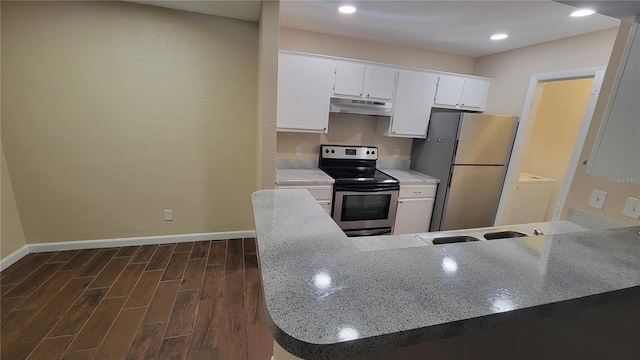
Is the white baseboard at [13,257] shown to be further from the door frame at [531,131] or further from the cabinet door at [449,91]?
the door frame at [531,131]

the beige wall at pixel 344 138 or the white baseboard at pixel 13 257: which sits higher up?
the beige wall at pixel 344 138

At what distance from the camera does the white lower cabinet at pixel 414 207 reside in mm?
2967

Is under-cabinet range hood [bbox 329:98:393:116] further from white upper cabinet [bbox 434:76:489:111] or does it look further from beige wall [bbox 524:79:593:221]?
beige wall [bbox 524:79:593:221]

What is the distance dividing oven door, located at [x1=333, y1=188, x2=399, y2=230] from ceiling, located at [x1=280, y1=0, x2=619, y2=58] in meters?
1.69

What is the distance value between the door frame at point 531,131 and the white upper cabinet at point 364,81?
59.6 inches

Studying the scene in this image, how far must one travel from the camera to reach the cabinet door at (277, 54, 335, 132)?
257 cm

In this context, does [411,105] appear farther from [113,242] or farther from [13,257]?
[13,257]

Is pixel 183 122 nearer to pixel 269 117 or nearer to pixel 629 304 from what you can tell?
pixel 269 117

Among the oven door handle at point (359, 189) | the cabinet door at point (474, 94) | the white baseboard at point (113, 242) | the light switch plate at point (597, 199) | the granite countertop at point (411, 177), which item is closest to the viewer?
the light switch plate at point (597, 199)

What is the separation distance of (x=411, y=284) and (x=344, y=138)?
8.98 ft

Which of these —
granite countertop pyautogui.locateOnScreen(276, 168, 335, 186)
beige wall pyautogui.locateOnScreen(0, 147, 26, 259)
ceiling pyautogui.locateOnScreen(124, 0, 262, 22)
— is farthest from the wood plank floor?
ceiling pyautogui.locateOnScreen(124, 0, 262, 22)

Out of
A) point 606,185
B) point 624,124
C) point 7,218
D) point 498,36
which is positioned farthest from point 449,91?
point 7,218

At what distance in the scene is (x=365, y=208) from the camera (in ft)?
9.29

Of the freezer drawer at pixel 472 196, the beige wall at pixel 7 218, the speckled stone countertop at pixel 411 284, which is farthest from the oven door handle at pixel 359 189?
the beige wall at pixel 7 218
